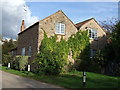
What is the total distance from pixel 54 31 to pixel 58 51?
3.74 m

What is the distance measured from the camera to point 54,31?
2417 centimetres

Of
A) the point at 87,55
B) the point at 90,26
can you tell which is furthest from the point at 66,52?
the point at 90,26

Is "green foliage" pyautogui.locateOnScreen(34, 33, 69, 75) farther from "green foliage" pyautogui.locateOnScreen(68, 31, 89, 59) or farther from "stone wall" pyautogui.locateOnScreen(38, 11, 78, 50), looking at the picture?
"green foliage" pyautogui.locateOnScreen(68, 31, 89, 59)

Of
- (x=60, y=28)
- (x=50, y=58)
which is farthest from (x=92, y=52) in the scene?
(x=50, y=58)

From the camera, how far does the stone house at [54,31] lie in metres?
23.4

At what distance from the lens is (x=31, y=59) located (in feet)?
79.8

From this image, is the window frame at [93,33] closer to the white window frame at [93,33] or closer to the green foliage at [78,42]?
the white window frame at [93,33]

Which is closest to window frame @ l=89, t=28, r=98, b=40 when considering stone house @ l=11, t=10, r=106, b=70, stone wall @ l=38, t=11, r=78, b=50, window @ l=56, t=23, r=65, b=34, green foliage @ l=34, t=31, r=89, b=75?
stone house @ l=11, t=10, r=106, b=70

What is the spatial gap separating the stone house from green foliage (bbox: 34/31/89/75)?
2.57ft

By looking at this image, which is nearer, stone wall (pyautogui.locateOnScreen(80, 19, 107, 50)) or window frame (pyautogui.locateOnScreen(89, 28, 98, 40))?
stone wall (pyautogui.locateOnScreen(80, 19, 107, 50))

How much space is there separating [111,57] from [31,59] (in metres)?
11.4

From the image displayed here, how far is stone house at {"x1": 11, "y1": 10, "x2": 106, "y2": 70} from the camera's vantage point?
23.4 m

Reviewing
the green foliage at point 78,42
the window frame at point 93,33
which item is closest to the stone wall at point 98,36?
the window frame at point 93,33

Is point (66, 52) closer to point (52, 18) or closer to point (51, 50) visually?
point (51, 50)
